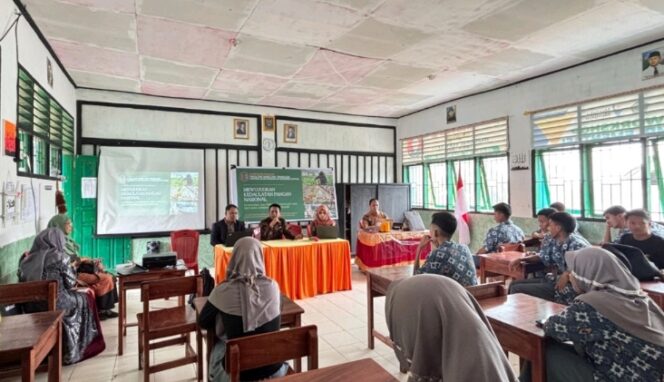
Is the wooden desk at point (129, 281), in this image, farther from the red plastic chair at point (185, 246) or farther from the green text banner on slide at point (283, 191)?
the green text banner on slide at point (283, 191)

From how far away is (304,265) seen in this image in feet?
15.4

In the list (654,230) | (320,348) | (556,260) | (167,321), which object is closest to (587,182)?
(654,230)

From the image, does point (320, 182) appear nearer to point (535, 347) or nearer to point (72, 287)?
point (72, 287)

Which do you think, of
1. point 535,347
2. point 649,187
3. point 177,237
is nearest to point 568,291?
point 535,347

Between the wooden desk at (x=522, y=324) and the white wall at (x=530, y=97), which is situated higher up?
the white wall at (x=530, y=97)

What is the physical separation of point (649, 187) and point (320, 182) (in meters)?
4.84

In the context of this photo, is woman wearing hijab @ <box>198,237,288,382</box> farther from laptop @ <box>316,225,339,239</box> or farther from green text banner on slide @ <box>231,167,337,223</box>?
green text banner on slide @ <box>231,167,337,223</box>

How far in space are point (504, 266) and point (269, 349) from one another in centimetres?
295

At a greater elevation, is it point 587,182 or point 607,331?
point 587,182

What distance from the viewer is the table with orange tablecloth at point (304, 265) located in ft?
14.6

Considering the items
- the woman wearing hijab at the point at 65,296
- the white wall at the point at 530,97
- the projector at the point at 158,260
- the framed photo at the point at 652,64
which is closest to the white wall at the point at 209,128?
the white wall at the point at 530,97

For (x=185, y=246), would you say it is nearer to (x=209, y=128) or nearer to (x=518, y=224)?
(x=209, y=128)

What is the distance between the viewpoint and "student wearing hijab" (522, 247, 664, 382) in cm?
150

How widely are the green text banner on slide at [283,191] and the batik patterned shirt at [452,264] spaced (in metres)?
4.46
